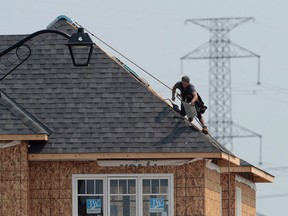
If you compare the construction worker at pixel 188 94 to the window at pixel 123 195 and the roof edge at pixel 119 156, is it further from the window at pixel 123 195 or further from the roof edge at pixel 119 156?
the window at pixel 123 195

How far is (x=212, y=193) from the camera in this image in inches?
1329

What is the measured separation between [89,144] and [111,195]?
1319 millimetres

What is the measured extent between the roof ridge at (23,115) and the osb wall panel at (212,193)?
399 centimetres

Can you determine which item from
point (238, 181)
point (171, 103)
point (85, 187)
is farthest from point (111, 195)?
point (238, 181)

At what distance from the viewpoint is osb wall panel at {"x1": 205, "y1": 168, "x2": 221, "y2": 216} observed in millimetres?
33062

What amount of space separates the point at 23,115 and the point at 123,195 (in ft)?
9.96

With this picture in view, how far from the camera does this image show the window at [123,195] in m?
32.8

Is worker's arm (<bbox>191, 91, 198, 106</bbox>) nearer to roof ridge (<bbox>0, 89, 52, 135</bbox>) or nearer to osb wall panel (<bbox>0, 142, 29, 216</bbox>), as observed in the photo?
roof ridge (<bbox>0, 89, 52, 135</bbox>)

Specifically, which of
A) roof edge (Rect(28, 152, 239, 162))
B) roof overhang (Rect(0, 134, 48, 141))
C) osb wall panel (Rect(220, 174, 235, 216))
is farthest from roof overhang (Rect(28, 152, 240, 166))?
osb wall panel (Rect(220, 174, 235, 216))

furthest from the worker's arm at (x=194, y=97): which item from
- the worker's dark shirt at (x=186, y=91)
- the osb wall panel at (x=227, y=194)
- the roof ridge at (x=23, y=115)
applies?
the osb wall panel at (x=227, y=194)

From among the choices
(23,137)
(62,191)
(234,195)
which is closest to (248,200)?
(234,195)

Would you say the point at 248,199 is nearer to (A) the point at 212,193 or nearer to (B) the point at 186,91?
(A) the point at 212,193

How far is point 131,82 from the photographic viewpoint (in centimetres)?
3444

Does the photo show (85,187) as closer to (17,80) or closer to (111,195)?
(111,195)
